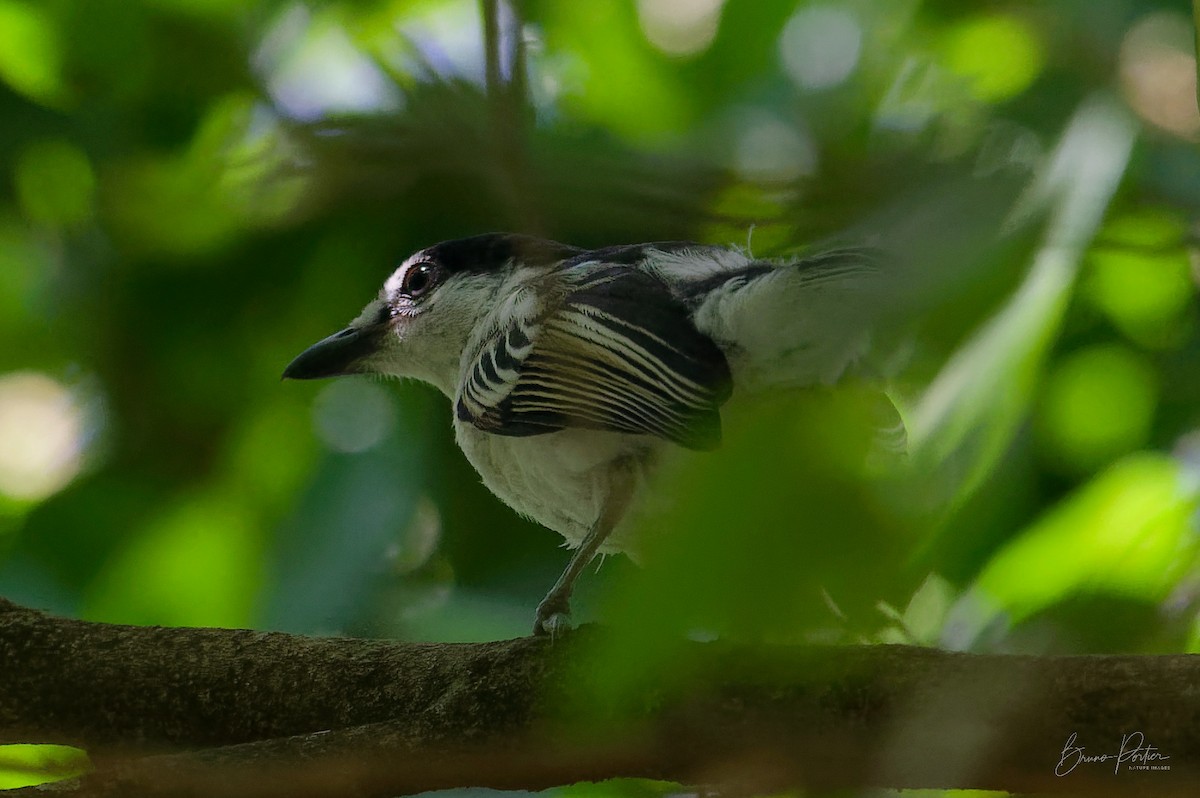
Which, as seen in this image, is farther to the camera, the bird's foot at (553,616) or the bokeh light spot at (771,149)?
the bird's foot at (553,616)

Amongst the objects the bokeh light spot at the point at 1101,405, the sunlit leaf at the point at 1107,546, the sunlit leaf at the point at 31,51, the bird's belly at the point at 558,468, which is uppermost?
the sunlit leaf at the point at 31,51

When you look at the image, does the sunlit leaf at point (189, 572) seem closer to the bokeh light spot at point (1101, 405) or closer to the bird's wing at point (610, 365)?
the bird's wing at point (610, 365)

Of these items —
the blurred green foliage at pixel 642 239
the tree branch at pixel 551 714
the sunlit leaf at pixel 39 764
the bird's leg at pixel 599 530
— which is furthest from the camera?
the bird's leg at pixel 599 530

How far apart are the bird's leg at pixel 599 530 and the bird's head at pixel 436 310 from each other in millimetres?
632

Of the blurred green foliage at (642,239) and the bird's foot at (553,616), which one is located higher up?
the blurred green foliage at (642,239)

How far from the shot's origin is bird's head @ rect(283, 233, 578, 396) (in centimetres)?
288

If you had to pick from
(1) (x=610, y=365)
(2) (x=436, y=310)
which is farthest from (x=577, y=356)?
(2) (x=436, y=310)

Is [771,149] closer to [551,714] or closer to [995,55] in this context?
[995,55]

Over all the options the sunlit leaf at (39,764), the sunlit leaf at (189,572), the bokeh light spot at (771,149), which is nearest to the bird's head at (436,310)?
the sunlit leaf at (189,572)

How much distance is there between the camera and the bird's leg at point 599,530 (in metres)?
2.30

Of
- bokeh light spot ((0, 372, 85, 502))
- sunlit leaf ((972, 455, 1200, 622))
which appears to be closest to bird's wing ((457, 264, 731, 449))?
sunlit leaf ((972, 455, 1200, 622))

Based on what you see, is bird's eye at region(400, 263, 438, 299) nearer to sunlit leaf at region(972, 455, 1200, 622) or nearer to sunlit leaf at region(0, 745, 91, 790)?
sunlit leaf at region(0, 745, 91, 790)

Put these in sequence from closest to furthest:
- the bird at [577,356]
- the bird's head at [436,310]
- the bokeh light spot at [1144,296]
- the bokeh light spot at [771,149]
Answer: the bokeh light spot at [771,149] → the bokeh light spot at [1144,296] → the bird at [577,356] → the bird's head at [436,310]

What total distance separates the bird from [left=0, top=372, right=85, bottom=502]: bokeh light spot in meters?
0.46
